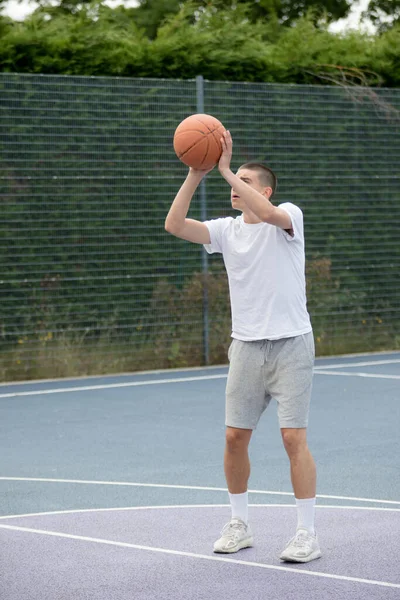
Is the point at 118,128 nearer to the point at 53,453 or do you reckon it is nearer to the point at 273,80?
the point at 273,80

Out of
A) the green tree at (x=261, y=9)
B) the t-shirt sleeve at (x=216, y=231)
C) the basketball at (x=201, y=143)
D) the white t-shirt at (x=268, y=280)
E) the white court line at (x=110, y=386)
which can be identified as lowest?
the white court line at (x=110, y=386)

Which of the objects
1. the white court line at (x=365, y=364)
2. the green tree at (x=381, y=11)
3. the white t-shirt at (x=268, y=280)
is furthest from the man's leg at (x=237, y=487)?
the green tree at (x=381, y=11)

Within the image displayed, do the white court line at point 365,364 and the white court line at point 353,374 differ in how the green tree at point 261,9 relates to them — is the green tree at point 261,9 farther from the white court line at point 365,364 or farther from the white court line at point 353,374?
the white court line at point 353,374

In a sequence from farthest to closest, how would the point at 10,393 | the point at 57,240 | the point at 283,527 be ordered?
1. the point at 57,240
2. the point at 10,393
3. the point at 283,527

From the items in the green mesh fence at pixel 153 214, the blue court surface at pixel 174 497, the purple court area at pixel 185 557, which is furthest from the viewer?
the green mesh fence at pixel 153 214

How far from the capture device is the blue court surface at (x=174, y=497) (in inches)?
203

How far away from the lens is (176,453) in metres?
8.31

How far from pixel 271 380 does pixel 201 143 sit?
3.78 feet

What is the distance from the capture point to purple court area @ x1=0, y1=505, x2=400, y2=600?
16.4 ft

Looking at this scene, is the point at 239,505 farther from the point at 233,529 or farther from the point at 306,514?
the point at 306,514

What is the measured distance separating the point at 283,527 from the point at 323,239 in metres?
8.18

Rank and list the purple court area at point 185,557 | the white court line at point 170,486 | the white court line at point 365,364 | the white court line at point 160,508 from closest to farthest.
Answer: the purple court area at point 185,557 → the white court line at point 160,508 → the white court line at point 170,486 → the white court line at point 365,364

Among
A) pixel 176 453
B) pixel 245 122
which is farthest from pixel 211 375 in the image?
pixel 176 453

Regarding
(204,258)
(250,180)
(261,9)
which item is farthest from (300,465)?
(261,9)
